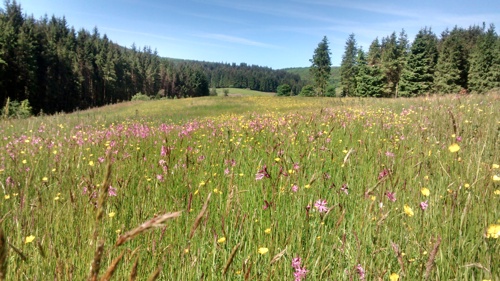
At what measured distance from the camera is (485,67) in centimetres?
4650

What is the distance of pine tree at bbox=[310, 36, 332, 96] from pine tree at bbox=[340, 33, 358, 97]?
592 cm

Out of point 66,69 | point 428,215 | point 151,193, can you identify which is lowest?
point 151,193

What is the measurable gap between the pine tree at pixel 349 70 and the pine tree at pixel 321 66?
592 cm

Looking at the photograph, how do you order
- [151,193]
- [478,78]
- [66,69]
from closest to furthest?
1. [151,193]
2. [478,78]
3. [66,69]

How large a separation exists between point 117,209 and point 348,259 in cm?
152

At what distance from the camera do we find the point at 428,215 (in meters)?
1.63

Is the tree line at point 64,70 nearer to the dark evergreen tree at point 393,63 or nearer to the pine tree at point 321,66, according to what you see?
the pine tree at point 321,66

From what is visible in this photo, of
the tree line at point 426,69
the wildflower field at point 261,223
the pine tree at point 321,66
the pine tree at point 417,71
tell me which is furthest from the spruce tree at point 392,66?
the wildflower field at point 261,223

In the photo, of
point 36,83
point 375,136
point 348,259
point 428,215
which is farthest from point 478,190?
point 36,83

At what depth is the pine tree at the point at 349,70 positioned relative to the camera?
62.1 meters

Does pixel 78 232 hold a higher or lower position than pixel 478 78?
lower

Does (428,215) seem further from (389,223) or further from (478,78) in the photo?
(478,78)

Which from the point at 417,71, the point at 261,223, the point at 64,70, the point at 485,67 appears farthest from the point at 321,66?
the point at 261,223

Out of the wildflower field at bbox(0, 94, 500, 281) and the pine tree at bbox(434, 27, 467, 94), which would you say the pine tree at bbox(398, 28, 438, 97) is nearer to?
the pine tree at bbox(434, 27, 467, 94)
